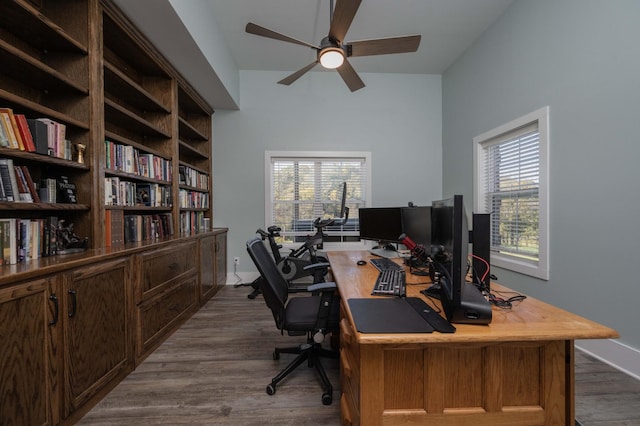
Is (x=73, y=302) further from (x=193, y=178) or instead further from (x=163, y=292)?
(x=193, y=178)

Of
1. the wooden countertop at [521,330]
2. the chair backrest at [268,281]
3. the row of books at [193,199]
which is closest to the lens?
the wooden countertop at [521,330]

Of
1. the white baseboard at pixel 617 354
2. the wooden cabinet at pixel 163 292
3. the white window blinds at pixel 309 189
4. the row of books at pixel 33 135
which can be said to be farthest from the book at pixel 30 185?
the white baseboard at pixel 617 354

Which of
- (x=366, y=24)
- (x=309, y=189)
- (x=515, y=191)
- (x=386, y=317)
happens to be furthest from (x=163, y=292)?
(x=515, y=191)

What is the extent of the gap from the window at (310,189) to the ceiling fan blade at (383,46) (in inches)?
69.3

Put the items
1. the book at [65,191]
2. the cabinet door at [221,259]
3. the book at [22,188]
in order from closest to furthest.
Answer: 1. the book at [22,188]
2. the book at [65,191]
3. the cabinet door at [221,259]

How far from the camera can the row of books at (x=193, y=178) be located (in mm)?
3101

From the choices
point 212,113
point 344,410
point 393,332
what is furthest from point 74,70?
point 344,410

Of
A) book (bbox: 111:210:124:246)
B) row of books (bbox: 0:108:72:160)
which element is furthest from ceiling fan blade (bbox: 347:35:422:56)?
book (bbox: 111:210:124:246)

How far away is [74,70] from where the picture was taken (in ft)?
5.47

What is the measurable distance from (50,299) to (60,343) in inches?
9.7

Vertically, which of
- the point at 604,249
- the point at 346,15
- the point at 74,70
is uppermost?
the point at 346,15

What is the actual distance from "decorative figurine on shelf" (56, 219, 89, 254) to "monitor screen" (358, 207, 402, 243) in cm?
231

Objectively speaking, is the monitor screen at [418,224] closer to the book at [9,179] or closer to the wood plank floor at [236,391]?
the wood plank floor at [236,391]

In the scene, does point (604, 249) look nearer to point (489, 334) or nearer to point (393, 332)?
→ point (489, 334)
